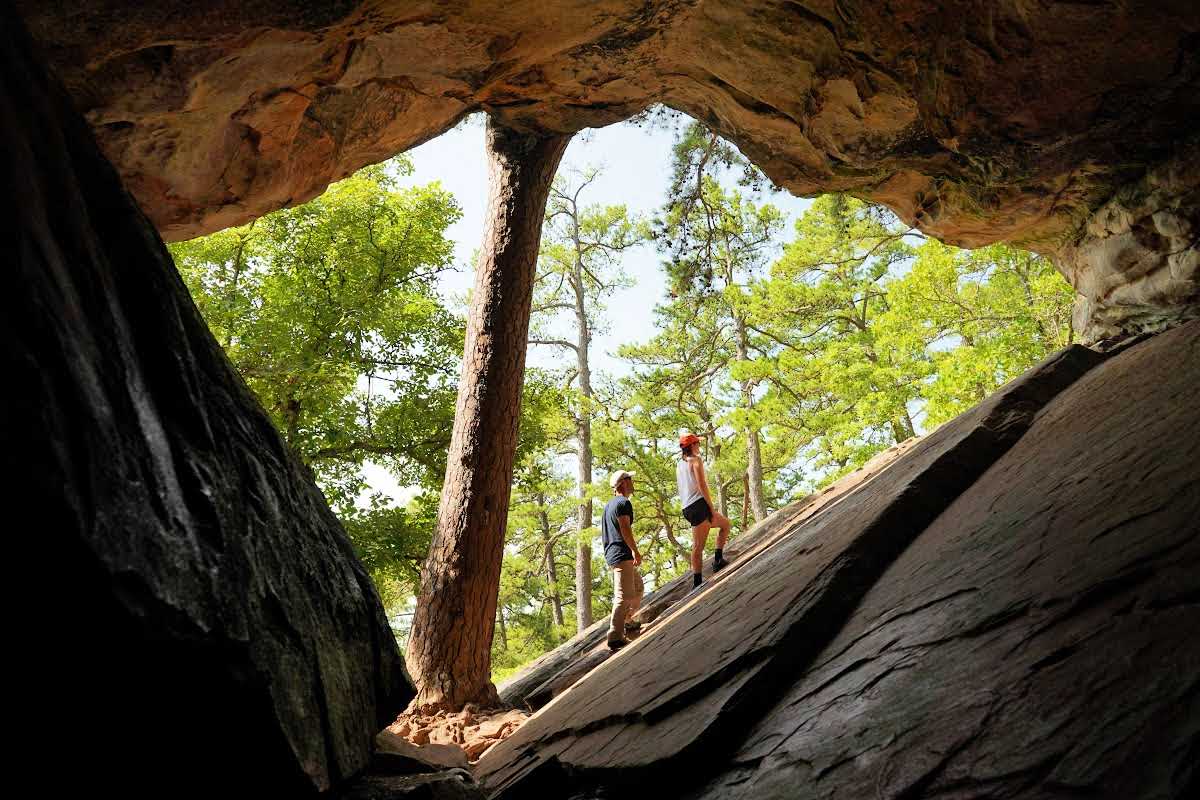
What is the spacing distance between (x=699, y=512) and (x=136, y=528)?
20.5 feet

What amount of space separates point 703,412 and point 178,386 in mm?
20506

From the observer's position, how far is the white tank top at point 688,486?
25.8 feet

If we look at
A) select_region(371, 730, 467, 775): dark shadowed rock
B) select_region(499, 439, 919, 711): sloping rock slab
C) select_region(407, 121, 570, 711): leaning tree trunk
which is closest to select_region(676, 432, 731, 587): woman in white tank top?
select_region(499, 439, 919, 711): sloping rock slab

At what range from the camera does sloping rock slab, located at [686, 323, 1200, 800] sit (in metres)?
1.99

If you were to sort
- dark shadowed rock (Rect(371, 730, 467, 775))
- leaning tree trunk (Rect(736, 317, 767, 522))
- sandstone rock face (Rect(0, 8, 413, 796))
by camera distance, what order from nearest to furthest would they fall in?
sandstone rock face (Rect(0, 8, 413, 796)) → dark shadowed rock (Rect(371, 730, 467, 775)) → leaning tree trunk (Rect(736, 317, 767, 522))

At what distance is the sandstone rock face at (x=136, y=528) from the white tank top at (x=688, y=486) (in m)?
5.04

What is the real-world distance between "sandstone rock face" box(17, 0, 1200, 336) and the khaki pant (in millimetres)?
4596

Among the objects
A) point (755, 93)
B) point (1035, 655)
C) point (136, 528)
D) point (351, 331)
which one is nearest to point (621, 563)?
point (755, 93)

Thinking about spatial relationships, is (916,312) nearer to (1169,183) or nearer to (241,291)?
(1169,183)

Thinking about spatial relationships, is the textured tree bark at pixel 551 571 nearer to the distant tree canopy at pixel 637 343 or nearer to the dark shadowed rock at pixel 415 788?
the distant tree canopy at pixel 637 343

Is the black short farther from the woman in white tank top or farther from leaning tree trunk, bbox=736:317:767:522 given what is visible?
leaning tree trunk, bbox=736:317:767:522

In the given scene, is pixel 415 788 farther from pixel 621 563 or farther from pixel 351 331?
pixel 351 331

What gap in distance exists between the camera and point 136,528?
2.11 m

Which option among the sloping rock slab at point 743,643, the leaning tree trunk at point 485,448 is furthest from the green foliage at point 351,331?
the sloping rock slab at point 743,643
